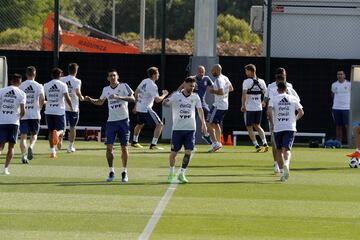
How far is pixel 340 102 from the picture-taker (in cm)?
3300

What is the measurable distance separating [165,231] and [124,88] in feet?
23.3

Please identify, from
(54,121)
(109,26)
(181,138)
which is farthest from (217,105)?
(109,26)

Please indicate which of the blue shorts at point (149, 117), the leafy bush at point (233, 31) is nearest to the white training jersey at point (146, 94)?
the blue shorts at point (149, 117)

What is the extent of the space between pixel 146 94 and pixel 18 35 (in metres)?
22.1

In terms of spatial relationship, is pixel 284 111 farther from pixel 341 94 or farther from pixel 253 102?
pixel 341 94

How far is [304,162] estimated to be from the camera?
2742 cm

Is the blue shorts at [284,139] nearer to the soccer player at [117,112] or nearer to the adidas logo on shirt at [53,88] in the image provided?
the soccer player at [117,112]

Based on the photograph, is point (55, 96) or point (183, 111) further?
point (55, 96)

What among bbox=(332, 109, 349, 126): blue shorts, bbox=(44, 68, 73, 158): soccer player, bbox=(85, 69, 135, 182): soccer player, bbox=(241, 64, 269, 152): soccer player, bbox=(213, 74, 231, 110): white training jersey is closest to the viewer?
bbox=(85, 69, 135, 182): soccer player

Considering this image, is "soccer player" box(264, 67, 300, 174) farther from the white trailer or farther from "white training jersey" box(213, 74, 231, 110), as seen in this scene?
the white trailer

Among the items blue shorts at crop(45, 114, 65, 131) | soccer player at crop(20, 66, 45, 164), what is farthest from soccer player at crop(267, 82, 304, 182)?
blue shorts at crop(45, 114, 65, 131)

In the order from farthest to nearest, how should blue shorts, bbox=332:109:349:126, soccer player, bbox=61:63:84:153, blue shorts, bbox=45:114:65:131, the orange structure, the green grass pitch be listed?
the orange structure
blue shorts, bbox=332:109:349:126
soccer player, bbox=61:63:84:153
blue shorts, bbox=45:114:65:131
the green grass pitch

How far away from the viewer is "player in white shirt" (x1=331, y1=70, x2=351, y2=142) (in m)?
32.9

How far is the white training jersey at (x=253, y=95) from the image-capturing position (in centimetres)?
2911
